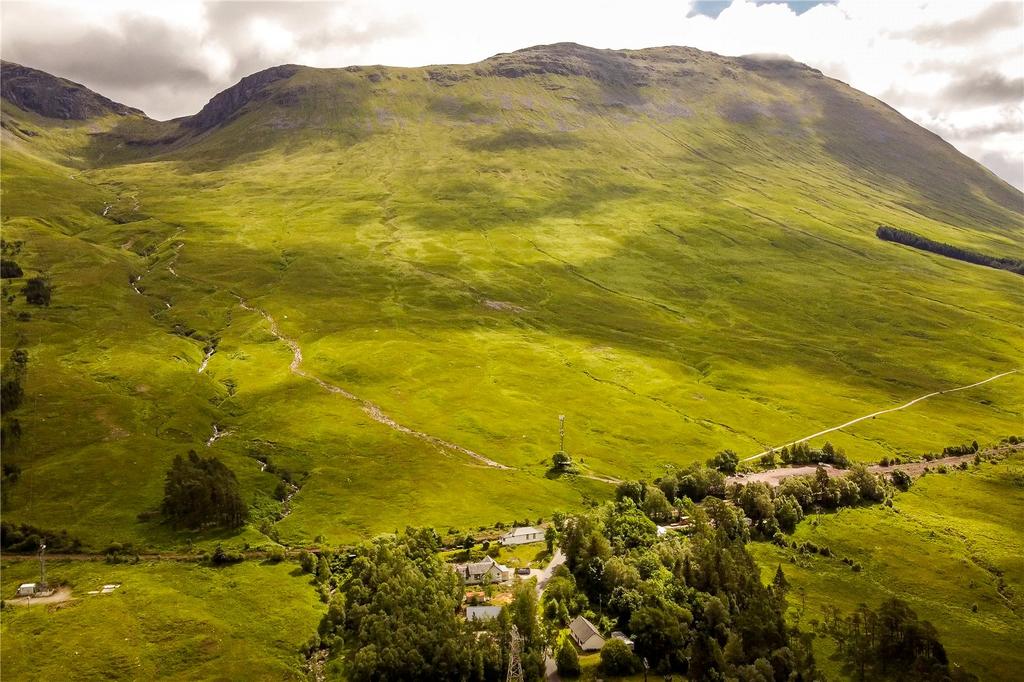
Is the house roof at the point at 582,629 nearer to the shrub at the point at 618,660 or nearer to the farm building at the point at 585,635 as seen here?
the farm building at the point at 585,635

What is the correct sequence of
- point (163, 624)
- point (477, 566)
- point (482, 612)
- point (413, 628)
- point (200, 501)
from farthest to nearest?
point (200, 501), point (477, 566), point (482, 612), point (163, 624), point (413, 628)

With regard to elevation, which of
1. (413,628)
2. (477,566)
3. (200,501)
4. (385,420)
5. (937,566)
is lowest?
(937,566)

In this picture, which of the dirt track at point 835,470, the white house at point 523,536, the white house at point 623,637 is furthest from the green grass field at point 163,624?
the dirt track at point 835,470

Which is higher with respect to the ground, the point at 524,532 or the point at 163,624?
the point at 524,532

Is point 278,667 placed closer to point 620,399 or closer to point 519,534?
point 519,534

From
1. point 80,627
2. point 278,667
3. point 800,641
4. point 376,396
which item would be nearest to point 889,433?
point 800,641

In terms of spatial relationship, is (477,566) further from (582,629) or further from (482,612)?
(582,629)

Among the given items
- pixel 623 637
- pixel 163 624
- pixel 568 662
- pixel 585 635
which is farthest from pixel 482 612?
pixel 163 624

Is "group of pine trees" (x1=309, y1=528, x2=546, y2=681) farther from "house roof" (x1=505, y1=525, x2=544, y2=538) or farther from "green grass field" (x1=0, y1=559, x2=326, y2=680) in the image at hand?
"house roof" (x1=505, y1=525, x2=544, y2=538)
